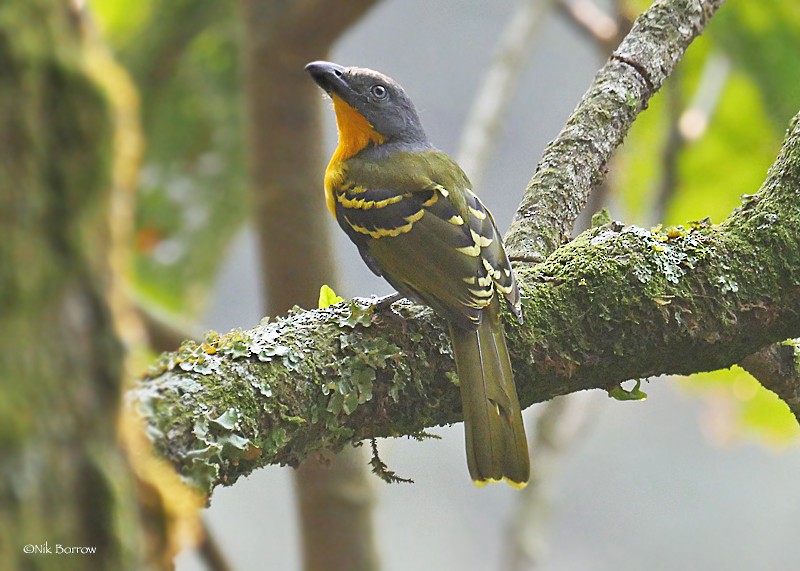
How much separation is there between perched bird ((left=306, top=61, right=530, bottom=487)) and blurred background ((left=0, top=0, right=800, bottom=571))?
45 cm

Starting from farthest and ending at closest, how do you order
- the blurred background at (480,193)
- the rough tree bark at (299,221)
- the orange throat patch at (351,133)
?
the blurred background at (480,193) → the rough tree bark at (299,221) → the orange throat patch at (351,133)

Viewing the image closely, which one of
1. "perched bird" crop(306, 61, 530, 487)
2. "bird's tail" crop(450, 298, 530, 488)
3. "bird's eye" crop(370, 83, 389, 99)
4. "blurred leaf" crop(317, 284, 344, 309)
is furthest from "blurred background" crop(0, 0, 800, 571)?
"bird's tail" crop(450, 298, 530, 488)

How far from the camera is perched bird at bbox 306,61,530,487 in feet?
7.06

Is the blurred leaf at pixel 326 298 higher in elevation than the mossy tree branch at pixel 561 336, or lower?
higher

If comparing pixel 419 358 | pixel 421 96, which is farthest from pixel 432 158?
pixel 421 96

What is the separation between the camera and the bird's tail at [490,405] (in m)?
2.10

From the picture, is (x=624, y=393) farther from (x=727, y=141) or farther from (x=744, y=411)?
(x=727, y=141)

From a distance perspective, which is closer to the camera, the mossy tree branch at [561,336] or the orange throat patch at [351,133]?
the mossy tree branch at [561,336]

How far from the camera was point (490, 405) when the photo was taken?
7.00 feet

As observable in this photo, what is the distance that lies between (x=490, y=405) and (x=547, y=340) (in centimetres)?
20

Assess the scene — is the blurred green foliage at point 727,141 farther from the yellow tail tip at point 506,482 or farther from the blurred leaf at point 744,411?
the yellow tail tip at point 506,482

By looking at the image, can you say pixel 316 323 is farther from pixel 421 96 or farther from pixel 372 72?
pixel 421 96

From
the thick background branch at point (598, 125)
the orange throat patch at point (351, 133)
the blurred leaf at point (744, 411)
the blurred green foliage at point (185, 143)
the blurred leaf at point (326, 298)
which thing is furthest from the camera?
the blurred leaf at point (744, 411)

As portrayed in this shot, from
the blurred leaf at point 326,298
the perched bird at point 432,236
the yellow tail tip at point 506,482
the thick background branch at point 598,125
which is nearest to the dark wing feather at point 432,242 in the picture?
the perched bird at point 432,236
